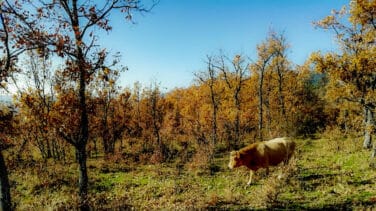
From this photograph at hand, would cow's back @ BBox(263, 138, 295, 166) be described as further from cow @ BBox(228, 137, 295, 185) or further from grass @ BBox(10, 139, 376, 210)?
grass @ BBox(10, 139, 376, 210)

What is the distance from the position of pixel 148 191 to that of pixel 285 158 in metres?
8.25

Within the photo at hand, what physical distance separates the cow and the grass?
68 centimetres

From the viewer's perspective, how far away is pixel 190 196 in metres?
14.2

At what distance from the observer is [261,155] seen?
16.8m

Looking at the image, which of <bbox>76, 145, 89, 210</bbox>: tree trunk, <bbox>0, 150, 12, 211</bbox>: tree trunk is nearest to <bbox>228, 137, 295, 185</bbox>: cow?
<bbox>76, 145, 89, 210</bbox>: tree trunk

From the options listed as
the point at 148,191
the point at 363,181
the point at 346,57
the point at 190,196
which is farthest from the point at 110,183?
the point at 346,57

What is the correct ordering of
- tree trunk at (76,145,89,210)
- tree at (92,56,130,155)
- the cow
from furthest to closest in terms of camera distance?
tree at (92,56,130,155) < the cow < tree trunk at (76,145,89,210)

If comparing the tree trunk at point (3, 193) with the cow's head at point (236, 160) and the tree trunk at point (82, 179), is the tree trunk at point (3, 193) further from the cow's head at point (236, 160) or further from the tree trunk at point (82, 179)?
the cow's head at point (236, 160)

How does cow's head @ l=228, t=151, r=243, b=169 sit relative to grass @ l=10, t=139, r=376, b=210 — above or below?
above

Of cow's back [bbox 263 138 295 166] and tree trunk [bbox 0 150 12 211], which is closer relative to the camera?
tree trunk [bbox 0 150 12 211]

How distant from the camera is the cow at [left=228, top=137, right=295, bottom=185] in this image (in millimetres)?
16703

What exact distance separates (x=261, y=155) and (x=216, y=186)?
10.1 feet

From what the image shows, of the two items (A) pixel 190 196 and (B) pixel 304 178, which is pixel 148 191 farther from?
(B) pixel 304 178

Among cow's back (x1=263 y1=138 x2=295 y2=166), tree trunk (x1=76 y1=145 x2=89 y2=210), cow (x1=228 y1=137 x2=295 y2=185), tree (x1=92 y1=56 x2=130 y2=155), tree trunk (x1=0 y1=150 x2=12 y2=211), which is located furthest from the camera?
tree (x1=92 y1=56 x2=130 y2=155)
